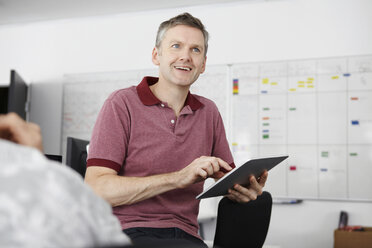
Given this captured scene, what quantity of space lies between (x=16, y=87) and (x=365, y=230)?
3.32 m

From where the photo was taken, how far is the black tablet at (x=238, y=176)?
1156 mm

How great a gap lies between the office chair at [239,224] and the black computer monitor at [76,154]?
608 millimetres

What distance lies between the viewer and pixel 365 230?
3.17 m

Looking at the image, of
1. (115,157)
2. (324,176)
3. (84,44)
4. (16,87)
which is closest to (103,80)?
(84,44)

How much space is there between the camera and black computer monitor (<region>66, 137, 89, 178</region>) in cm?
157

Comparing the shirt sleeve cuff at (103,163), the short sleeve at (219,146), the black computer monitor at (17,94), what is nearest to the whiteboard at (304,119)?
the black computer monitor at (17,94)

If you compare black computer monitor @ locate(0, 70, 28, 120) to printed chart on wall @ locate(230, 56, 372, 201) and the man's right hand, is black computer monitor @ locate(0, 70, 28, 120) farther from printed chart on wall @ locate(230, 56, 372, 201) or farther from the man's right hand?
the man's right hand

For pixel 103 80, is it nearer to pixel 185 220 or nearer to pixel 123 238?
pixel 185 220

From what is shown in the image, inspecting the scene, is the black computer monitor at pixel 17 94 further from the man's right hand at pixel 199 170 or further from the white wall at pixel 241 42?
the man's right hand at pixel 199 170

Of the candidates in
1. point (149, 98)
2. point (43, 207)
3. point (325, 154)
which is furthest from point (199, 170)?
point (325, 154)

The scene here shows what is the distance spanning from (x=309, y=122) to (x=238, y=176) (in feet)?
8.41

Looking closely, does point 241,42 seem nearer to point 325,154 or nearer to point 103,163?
point 325,154

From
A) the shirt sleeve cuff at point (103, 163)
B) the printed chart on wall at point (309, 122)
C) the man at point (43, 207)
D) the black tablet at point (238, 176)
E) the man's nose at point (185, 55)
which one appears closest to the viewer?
the man at point (43, 207)

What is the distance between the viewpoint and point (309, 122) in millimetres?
3613
